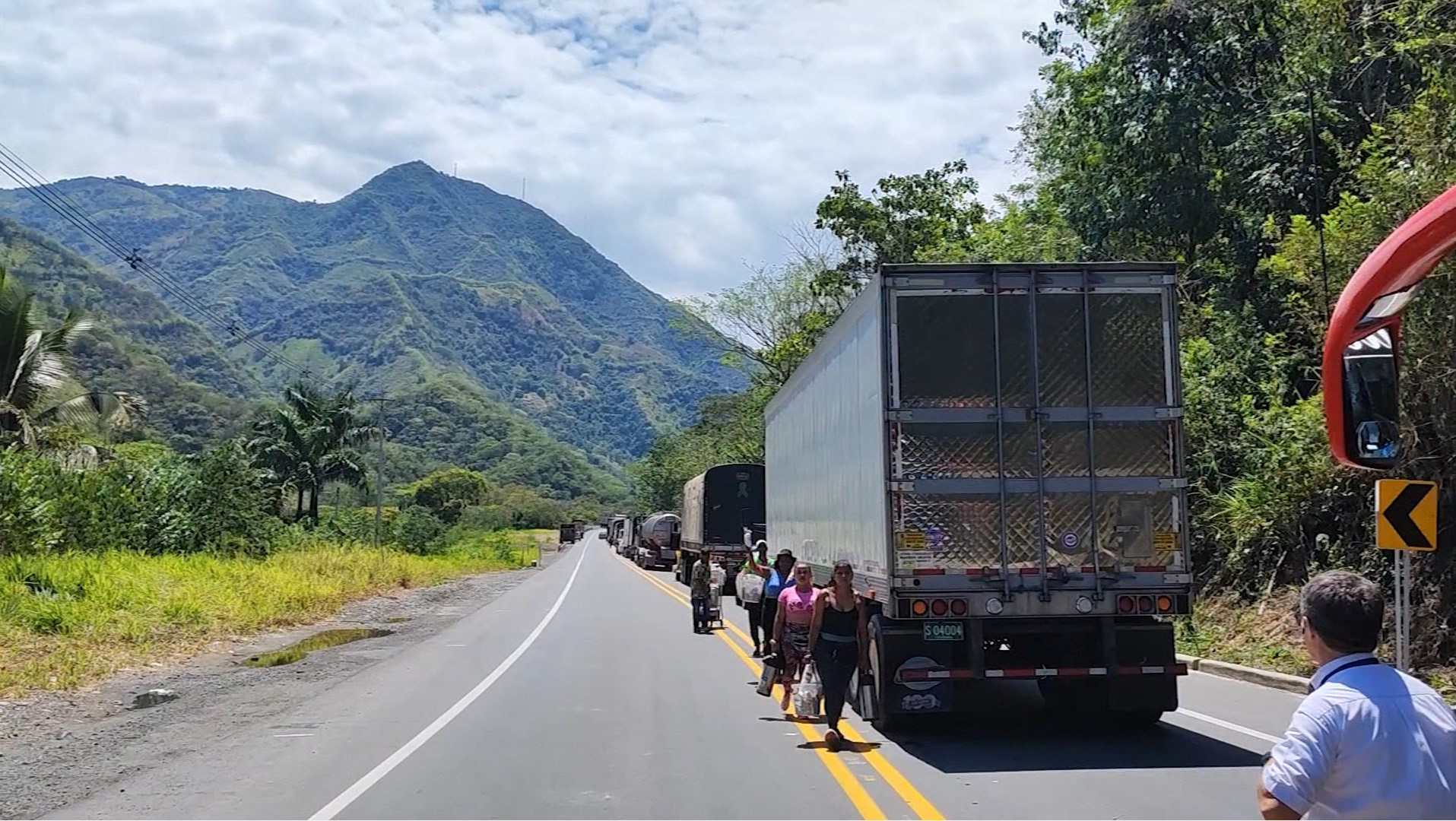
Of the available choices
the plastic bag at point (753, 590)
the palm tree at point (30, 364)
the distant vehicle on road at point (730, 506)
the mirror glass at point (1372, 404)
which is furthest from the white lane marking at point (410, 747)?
the distant vehicle on road at point (730, 506)

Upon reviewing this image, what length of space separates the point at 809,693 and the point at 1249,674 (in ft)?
22.7

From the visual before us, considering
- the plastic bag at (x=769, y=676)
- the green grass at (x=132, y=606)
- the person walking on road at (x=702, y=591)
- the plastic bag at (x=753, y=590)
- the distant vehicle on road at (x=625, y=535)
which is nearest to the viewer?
the plastic bag at (x=769, y=676)

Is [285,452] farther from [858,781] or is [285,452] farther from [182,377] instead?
[182,377]

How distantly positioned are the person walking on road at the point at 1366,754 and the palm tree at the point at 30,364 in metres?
29.1

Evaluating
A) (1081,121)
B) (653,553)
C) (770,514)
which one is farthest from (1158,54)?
(653,553)

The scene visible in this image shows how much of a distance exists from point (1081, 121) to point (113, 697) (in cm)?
2246

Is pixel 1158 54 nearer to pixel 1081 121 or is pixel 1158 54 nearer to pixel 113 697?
pixel 1081 121

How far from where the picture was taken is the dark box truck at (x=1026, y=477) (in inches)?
411

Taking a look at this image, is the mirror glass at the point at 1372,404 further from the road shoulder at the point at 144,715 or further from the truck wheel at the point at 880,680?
the road shoulder at the point at 144,715

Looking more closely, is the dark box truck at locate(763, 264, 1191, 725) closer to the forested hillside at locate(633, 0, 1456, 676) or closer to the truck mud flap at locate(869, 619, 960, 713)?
the truck mud flap at locate(869, 619, 960, 713)

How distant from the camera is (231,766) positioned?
9461mm

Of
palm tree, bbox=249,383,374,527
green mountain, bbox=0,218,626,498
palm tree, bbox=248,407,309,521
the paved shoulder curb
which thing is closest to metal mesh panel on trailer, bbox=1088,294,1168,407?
the paved shoulder curb

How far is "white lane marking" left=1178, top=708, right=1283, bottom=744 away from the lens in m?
10.7

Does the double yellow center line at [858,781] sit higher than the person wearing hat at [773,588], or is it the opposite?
the person wearing hat at [773,588]
